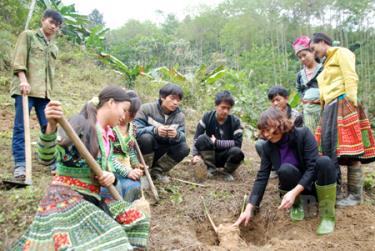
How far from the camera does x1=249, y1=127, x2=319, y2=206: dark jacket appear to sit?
2680mm

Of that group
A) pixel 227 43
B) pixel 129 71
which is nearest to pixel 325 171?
pixel 129 71

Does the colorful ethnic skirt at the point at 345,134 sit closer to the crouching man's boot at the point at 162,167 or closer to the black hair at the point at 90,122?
the crouching man's boot at the point at 162,167

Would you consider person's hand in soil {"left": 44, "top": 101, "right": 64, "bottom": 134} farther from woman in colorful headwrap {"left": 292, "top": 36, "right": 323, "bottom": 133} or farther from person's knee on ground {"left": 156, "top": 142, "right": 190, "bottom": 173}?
woman in colorful headwrap {"left": 292, "top": 36, "right": 323, "bottom": 133}

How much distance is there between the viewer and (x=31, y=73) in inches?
134

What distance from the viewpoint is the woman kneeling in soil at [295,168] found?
261 cm

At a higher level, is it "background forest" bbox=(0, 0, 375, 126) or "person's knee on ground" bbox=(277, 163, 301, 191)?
"background forest" bbox=(0, 0, 375, 126)

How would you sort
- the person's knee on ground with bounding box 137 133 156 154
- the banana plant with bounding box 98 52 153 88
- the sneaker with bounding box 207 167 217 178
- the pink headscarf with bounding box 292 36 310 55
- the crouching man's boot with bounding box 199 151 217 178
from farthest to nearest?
the banana plant with bounding box 98 52 153 88, the sneaker with bounding box 207 167 217 178, the crouching man's boot with bounding box 199 151 217 178, the pink headscarf with bounding box 292 36 310 55, the person's knee on ground with bounding box 137 133 156 154

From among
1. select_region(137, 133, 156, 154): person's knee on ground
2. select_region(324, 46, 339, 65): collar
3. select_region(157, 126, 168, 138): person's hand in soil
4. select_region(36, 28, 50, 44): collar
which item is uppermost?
select_region(36, 28, 50, 44): collar

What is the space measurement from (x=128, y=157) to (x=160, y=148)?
1.87 ft

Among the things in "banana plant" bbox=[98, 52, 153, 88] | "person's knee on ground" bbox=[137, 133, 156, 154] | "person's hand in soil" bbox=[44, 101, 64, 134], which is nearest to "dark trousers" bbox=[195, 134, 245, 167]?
"person's knee on ground" bbox=[137, 133, 156, 154]

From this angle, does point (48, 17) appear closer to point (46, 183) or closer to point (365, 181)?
point (46, 183)

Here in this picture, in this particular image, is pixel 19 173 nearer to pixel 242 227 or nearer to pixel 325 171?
pixel 242 227

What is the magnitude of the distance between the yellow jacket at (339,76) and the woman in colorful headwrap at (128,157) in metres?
1.67

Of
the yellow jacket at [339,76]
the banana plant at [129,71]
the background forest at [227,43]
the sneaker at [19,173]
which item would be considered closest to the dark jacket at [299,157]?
the yellow jacket at [339,76]
